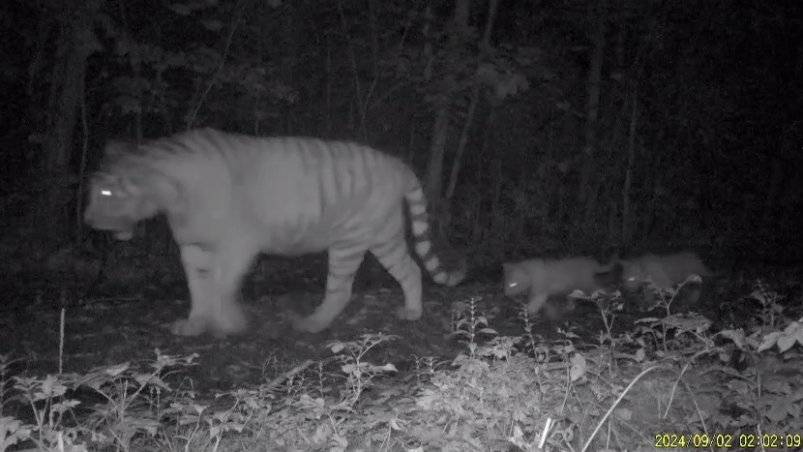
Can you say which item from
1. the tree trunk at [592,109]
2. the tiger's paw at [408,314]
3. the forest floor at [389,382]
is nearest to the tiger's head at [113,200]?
the forest floor at [389,382]

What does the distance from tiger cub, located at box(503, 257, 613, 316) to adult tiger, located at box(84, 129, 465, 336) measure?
1070mm

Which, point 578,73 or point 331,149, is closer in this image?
point 331,149

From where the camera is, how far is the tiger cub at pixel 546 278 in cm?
679

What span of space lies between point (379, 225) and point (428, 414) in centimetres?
314

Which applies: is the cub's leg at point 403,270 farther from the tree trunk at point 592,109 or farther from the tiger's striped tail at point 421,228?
the tree trunk at point 592,109

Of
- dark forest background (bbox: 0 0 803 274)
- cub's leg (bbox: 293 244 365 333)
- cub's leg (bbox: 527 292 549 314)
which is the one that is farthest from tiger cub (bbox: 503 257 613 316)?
dark forest background (bbox: 0 0 803 274)

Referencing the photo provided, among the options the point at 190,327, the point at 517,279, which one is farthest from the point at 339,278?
the point at 517,279

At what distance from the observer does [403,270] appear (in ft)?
20.6

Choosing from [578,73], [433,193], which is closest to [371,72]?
[433,193]

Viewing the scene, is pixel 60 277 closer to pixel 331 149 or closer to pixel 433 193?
pixel 331 149

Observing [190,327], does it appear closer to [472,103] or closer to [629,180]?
[472,103]

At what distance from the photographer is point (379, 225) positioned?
611 centimetres

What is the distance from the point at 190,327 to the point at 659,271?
457 cm
